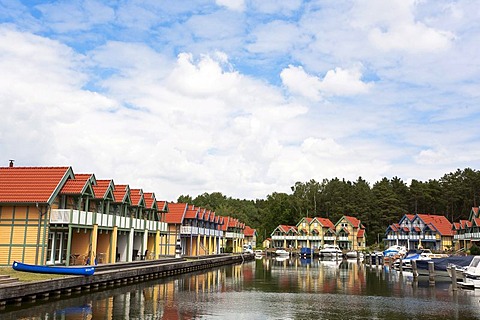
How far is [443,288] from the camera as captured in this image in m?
41.2

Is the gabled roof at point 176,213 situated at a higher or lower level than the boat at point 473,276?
higher

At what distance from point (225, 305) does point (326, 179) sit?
136 m

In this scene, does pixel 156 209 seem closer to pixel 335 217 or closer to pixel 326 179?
pixel 335 217

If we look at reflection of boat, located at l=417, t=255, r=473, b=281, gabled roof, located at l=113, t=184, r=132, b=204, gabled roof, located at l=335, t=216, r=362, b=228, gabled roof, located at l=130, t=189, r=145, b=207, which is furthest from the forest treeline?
gabled roof, located at l=113, t=184, r=132, b=204

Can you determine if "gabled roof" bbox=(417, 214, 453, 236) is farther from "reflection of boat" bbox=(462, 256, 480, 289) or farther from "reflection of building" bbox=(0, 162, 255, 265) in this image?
"reflection of building" bbox=(0, 162, 255, 265)

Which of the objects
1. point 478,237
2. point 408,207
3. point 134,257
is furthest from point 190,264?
point 408,207

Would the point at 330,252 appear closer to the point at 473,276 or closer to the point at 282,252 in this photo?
the point at 282,252

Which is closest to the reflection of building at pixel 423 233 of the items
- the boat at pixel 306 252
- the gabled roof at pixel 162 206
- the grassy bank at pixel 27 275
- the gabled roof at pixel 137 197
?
the boat at pixel 306 252

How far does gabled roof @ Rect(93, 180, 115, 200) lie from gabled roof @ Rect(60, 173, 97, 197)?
122cm

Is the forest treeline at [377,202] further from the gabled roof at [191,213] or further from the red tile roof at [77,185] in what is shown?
the red tile roof at [77,185]

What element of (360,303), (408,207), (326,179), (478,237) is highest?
(326,179)

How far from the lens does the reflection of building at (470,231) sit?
7862 centimetres

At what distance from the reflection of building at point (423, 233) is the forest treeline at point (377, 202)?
12.6 m

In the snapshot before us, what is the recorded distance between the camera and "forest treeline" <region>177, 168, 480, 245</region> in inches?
4779
